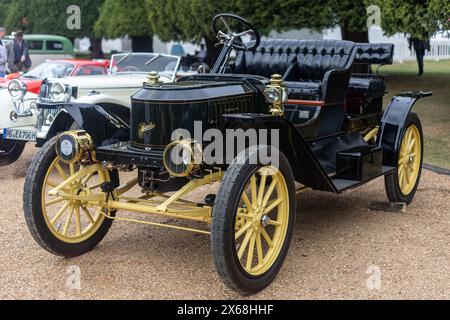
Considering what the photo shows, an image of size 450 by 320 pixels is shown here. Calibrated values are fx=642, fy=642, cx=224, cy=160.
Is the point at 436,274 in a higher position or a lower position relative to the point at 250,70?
lower

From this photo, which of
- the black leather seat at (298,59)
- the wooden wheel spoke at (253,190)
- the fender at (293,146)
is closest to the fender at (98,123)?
the fender at (293,146)

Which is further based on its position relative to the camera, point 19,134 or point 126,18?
point 126,18

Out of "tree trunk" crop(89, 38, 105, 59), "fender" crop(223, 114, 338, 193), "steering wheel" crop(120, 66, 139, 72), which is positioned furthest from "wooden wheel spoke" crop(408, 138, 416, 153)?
"tree trunk" crop(89, 38, 105, 59)

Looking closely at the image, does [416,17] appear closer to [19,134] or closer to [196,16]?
[19,134]

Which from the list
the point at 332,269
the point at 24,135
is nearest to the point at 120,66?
the point at 24,135

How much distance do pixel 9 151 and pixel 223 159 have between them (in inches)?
187

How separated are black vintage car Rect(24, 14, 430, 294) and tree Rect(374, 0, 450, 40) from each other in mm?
4026

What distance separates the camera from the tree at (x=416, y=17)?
919cm

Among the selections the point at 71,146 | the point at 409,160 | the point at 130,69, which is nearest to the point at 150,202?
the point at 71,146

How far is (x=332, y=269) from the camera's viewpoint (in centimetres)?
438

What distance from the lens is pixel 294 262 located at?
4527mm

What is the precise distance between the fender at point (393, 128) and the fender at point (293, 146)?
1231mm

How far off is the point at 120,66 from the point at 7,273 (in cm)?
521

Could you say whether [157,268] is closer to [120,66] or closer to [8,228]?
[8,228]
